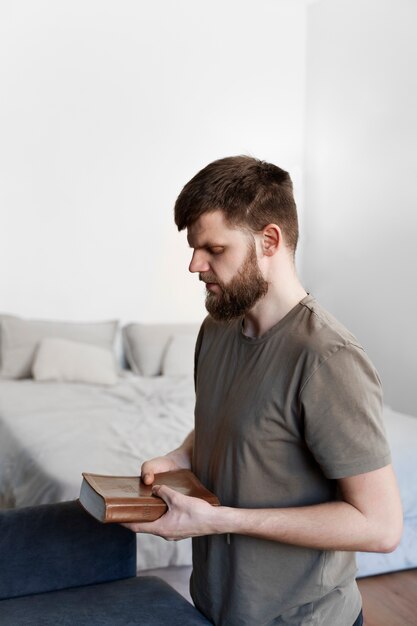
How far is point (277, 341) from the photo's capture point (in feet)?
4.25

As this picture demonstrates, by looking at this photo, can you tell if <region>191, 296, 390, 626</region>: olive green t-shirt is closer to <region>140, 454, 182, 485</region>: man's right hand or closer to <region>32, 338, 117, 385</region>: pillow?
<region>140, 454, 182, 485</region>: man's right hand

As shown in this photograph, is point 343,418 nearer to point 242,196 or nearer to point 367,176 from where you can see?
point 242,196

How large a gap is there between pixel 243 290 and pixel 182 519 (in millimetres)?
393

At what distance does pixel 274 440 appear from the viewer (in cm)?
125

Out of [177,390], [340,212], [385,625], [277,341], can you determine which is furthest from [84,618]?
[340,212]

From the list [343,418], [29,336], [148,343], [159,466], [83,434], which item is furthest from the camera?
[148,343]

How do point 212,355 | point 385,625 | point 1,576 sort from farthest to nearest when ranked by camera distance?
point 385,625 < point 1,576 < point 212,355

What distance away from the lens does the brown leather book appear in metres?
1.23

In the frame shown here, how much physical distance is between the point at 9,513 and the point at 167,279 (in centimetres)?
346

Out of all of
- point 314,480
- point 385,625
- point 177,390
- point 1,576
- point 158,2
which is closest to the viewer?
point 314,480

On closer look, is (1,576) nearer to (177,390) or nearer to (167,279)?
(177,390)

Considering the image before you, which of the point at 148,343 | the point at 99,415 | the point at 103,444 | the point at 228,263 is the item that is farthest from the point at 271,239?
the point at 148,343

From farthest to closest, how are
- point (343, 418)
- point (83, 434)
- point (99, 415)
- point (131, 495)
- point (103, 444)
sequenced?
point (99, 415) < point (83, 434) < point (103, 444) < point (131, 495) < point (343, 418)

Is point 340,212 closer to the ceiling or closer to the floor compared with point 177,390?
closer to the ceiling
